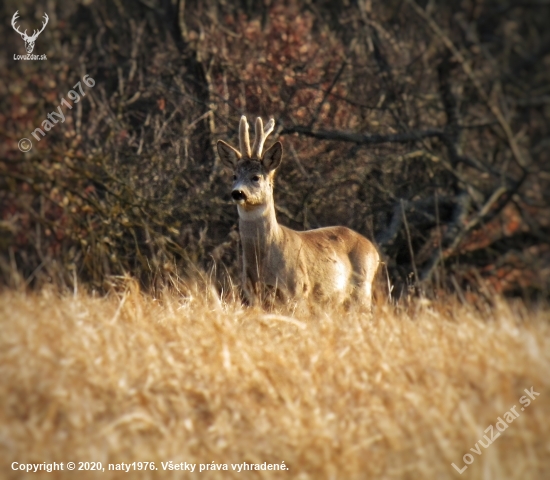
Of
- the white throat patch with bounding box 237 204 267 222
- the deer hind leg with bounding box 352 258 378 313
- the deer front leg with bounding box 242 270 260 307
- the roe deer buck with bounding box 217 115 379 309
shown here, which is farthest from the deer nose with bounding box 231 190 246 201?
the deer hind leg with bounding box 352 258 378 313

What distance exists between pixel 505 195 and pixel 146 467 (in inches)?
290

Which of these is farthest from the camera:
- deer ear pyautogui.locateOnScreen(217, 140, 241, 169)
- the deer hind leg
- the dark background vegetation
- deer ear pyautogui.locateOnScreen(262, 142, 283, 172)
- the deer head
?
the dark background vegetation

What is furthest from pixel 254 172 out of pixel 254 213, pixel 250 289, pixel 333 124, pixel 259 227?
pixel 333 124

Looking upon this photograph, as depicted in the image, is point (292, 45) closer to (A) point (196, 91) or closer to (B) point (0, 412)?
(A) point (196, 91)

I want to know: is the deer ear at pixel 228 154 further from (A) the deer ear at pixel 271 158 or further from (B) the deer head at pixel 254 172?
(A) the deer ear at pixel 271 158

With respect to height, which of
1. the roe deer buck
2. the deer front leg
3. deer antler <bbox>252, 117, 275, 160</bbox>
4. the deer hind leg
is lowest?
the deer hind leg

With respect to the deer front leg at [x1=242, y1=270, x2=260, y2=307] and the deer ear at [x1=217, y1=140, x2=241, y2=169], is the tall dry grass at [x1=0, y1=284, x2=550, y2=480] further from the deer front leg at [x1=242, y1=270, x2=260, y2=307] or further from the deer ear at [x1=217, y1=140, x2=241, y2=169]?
the deer ear at [x1=217, y1=140, x2=241, y2=169]

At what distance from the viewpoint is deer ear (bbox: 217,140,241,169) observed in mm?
9541

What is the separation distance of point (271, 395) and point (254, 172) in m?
4.15

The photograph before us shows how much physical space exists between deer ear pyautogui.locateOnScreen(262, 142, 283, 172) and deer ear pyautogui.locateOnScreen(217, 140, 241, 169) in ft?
1.37

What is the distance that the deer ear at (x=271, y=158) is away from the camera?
9141 mm

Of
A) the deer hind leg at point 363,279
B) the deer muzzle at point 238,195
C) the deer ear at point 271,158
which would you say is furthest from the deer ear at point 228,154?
the deer hind leg at point 363,279

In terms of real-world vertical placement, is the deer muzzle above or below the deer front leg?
above

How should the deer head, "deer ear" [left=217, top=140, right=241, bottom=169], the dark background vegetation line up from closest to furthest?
the deer head → "deer ear" [left=217, top=140, right=241, bottom=169] → the dark background vegetation
